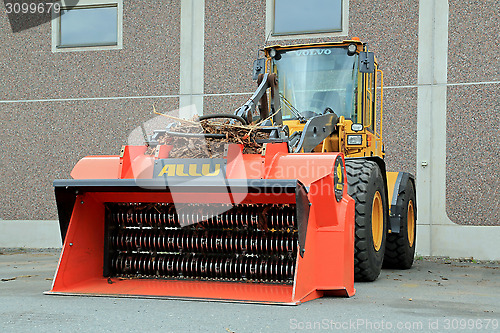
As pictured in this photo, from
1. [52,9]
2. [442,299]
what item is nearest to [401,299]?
[442,299]

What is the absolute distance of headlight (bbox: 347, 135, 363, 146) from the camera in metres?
7.21

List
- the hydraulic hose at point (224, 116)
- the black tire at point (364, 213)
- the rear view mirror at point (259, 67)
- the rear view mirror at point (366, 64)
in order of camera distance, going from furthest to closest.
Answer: the rear view mirror at point (259, 67) < the rear view mirror at point (366, 64) < the black tire at point (364, 213) < the hydraulic hose at point (224, 116)

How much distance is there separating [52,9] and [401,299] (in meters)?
9.95

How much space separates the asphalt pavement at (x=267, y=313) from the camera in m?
3.90

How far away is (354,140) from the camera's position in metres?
7.23

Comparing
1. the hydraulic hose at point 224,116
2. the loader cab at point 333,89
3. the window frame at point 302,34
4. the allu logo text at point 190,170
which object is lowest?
the allu logo text at point 190,170

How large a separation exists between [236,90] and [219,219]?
20.5 ft

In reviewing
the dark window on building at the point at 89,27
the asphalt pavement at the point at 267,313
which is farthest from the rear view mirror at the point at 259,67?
the dark window on building at the point at 89,27

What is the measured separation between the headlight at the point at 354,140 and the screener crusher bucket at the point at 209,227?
1796 mm

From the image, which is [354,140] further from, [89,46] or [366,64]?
[89,46]

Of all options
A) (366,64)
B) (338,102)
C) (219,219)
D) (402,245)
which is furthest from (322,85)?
(219,219)

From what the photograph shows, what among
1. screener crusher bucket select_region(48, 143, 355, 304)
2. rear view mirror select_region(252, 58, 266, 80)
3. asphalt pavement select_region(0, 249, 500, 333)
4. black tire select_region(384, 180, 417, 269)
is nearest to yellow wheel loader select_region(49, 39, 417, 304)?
screener crusher bucket select_region(48, 143, 355, 304)

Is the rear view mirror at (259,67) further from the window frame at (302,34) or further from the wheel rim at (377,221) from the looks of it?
the window frame at (302,34)

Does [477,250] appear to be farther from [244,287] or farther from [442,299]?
[244,287]
